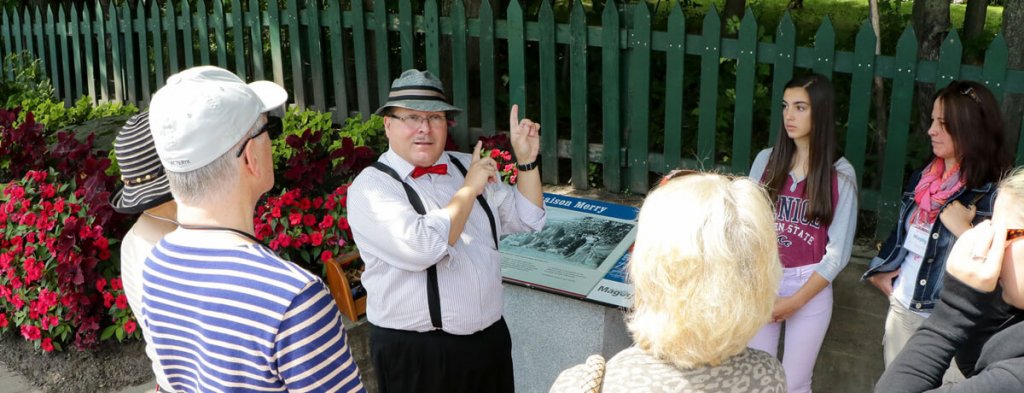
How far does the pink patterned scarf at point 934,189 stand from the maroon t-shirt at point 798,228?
31 centimetres

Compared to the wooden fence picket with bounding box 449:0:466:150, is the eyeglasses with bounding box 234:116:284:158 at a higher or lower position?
higher

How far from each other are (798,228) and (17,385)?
392cm

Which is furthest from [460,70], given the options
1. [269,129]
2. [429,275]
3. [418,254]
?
[269,129]

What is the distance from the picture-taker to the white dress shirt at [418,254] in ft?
10.2

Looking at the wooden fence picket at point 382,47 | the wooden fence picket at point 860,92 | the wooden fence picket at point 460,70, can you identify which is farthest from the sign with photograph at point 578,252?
the wooden fence picket at point 382,47

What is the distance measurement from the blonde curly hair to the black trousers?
1.42 m

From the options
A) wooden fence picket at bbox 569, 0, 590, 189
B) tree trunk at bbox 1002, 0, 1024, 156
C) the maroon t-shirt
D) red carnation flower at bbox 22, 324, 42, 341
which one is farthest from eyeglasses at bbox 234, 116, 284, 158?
tree trunk at bbox 1002, 0, 1024, 156

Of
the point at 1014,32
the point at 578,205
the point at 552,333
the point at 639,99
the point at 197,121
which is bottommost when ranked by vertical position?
the point at 552,333

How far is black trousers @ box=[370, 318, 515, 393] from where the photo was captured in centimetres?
334

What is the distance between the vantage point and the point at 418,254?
309 centimetres

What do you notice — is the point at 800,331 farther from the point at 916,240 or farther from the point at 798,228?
the point at 916,240

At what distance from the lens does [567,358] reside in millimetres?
Answer: 4262

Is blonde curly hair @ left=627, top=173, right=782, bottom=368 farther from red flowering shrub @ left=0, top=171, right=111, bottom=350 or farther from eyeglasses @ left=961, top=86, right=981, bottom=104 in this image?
red flowering shrub @ left=0, top=171, right=111, bottom=350

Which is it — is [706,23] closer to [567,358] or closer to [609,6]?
[609,6]
